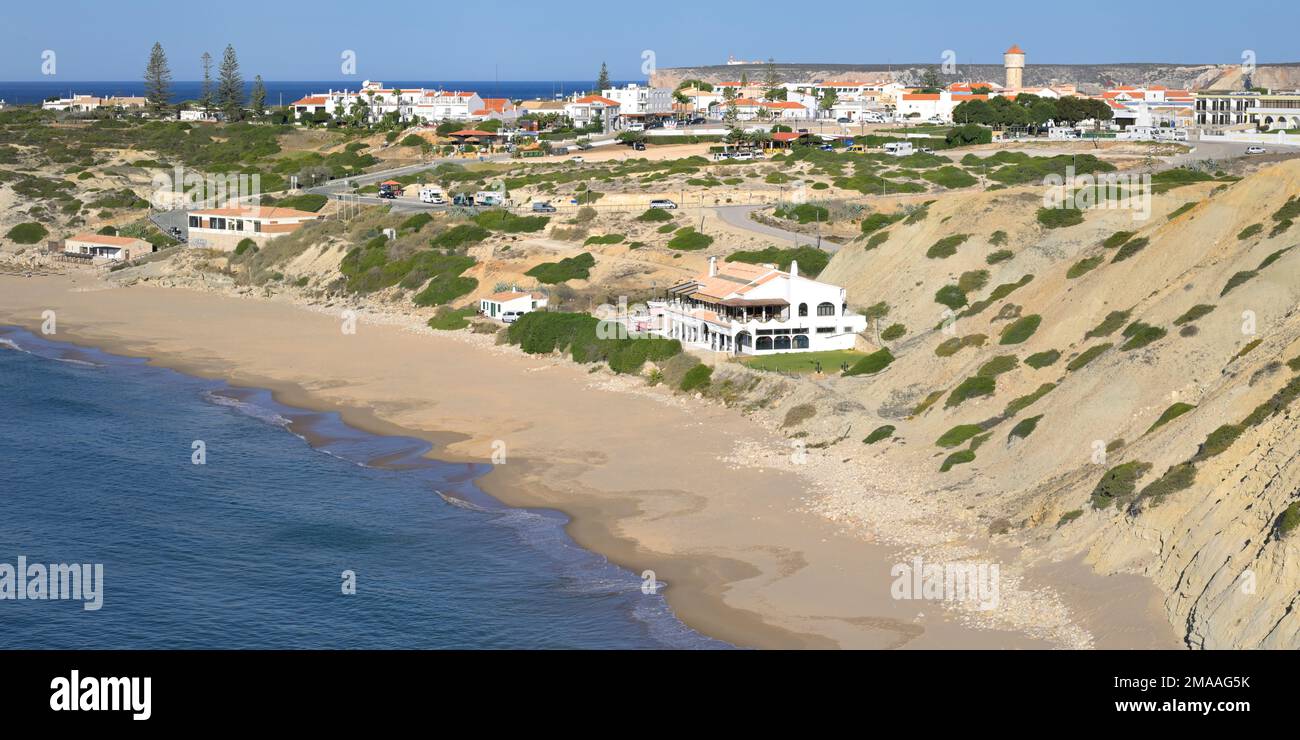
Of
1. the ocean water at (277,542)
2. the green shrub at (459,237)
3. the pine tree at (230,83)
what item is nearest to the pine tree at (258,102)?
the pine tree at (230,83)

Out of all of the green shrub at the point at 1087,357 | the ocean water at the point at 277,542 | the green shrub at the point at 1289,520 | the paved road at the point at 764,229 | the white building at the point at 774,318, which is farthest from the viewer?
the paved road at the point at 764,229

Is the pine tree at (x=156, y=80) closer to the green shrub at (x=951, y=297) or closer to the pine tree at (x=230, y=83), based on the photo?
the pine tree at (x=230, y=83)

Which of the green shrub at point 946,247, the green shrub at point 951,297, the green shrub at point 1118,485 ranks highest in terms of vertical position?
the green shrub at point 946,247

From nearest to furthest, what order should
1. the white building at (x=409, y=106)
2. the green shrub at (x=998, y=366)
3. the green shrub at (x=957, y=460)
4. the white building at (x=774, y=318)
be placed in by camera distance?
the green shrub at (x=957, y=460)
the green shrub at (x=998, y=366)
the white building at (x=774, y=318)
the white building at (x=409, y=106)

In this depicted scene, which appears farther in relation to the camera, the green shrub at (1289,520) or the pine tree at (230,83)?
the pine tree at (230,83)

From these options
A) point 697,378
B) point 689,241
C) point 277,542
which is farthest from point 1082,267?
point 277,542
